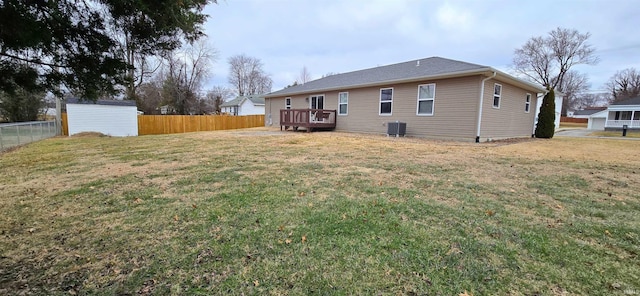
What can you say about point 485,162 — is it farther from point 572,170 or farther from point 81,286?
point 81,286

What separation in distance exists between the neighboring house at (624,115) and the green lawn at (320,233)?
30.6 m

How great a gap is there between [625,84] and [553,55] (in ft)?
67.4

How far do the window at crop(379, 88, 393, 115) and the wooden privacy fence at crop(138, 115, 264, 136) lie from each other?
46.7ft

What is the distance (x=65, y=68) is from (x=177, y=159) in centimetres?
474

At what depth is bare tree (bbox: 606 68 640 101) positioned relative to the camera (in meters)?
41.8

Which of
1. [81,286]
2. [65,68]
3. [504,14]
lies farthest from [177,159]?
[504,14]

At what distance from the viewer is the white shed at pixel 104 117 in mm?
16188

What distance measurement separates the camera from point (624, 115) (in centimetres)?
2764

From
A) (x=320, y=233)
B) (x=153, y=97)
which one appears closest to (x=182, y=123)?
(x=153, y=97)

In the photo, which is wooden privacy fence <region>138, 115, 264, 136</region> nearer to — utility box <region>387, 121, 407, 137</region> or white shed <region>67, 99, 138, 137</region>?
white shed <region>67, 99, 138, 137</region>

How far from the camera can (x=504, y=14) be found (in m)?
14.2

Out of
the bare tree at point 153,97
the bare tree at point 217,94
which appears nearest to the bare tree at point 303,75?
the bare tree at point 217,94

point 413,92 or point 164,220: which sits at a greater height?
point 413,92

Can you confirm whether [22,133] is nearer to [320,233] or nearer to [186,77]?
[320,233]
